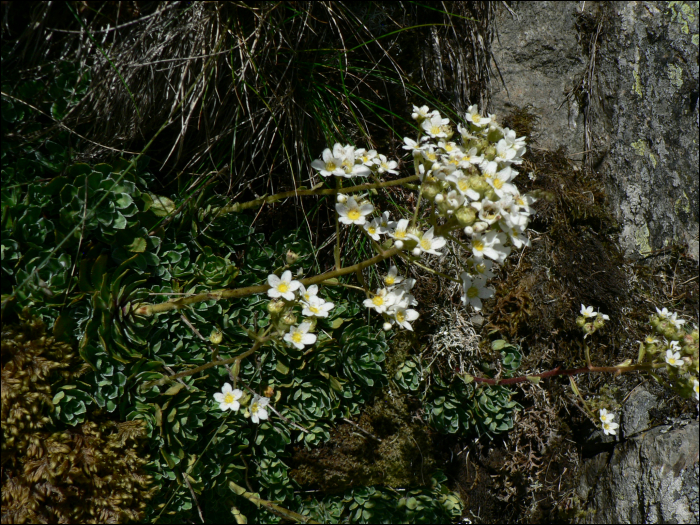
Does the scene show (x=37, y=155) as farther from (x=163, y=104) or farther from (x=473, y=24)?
(x=473, y=24)

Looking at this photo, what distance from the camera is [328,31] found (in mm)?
2781

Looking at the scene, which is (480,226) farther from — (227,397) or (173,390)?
(173,390)

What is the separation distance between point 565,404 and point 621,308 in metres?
0.68

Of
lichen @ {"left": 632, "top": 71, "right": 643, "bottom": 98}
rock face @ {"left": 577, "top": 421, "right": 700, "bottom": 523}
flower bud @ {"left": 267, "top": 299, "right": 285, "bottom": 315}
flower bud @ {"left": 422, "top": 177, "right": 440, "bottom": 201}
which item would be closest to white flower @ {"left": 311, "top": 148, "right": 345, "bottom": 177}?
flower bud @ {"left": 422, "top": 177, "right": 440, "bottom": 201}

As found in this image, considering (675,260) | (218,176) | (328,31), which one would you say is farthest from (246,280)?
(675,260)

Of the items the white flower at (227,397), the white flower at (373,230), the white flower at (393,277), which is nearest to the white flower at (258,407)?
the white flower at (227,397)

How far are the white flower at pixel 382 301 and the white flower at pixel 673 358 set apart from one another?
1323 millimetres

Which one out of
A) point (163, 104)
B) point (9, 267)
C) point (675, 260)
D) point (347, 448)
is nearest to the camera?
point (9, 267)

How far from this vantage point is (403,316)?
87.4 inches

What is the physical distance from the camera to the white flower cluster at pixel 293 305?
199cm

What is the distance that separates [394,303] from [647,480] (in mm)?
1933

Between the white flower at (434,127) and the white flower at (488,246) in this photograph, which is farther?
the white flower at (434,127)

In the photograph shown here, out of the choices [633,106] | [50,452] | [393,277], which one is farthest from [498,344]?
[50,452]

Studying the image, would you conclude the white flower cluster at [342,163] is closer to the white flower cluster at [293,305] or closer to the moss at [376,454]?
the white flower cluster at [293,305]
